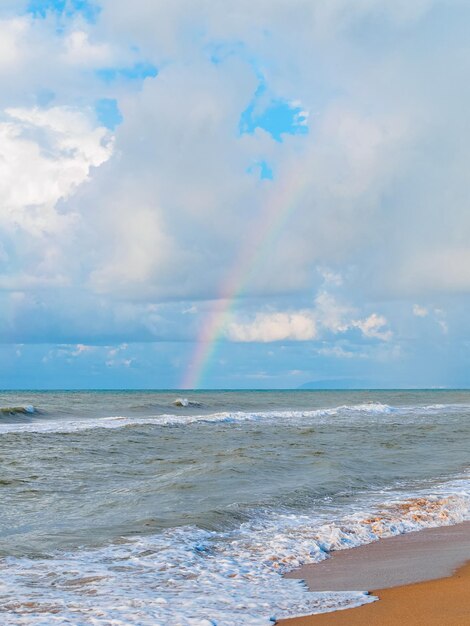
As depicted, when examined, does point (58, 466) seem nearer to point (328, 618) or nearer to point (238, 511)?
point (238, 511)

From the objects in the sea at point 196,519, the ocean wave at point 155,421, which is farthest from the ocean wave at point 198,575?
the ocean wave at point 155,421

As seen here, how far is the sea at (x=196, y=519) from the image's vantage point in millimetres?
7117

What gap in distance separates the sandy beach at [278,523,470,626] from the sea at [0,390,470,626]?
0.97 ft

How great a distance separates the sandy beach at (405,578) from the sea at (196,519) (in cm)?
29

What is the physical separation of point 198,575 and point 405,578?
2403 mm

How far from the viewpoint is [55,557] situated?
29.8 ft

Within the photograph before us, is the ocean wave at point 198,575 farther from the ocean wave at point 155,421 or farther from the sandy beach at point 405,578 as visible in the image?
the ocean wave at point 155,421

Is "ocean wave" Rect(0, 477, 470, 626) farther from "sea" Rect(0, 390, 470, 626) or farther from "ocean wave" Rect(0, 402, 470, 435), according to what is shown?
"ocean wave" Rect(0, 402, 470, 435)

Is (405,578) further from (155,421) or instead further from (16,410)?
(16,410)

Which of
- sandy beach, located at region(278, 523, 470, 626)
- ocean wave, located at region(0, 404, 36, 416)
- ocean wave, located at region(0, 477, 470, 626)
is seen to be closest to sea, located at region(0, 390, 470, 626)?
ocean wave, located at region(0, 477, 470, 626)

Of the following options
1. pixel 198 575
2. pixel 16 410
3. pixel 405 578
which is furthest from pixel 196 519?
pixel 16 410

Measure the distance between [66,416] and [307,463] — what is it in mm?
29632

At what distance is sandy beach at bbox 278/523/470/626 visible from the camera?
634 centimetres

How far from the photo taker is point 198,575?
8.31 meters
